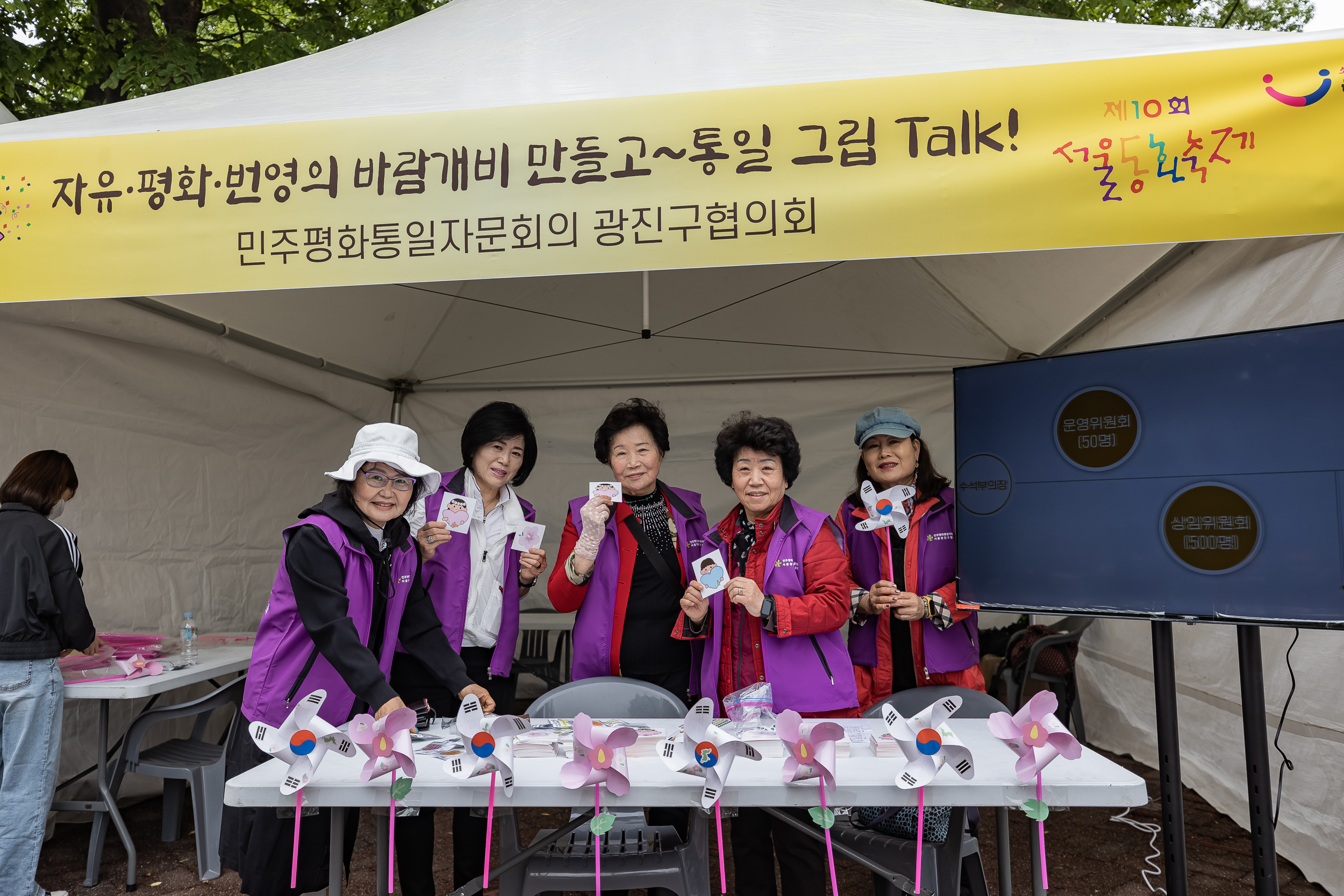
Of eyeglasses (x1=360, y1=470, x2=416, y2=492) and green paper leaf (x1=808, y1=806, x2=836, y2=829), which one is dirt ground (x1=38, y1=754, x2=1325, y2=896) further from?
eyeglasses (x1=360, y1=470, x2=416, y2=492)

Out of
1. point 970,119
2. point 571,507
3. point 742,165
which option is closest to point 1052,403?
point 970,119

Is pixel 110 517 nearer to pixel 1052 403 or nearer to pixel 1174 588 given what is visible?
pixel 1052 403

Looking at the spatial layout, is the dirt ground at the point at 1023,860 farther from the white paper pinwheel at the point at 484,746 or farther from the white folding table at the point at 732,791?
the white paper pinwheel at the point at 484,746

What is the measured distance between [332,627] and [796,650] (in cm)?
127

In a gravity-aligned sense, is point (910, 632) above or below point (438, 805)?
above

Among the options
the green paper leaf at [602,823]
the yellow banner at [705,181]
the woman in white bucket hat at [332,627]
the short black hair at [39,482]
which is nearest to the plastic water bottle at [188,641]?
the short black hair at [39,482]

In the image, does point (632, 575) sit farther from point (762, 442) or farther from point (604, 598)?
point (762, 442)

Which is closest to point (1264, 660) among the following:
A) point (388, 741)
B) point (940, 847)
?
point (940, 847)

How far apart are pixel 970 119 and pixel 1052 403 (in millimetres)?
782

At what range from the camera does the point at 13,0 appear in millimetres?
5598

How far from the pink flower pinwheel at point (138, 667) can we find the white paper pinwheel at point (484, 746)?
6.82ft

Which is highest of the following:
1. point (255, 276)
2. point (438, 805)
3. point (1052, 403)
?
point (255, 276)

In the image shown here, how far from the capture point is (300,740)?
5.24 ft

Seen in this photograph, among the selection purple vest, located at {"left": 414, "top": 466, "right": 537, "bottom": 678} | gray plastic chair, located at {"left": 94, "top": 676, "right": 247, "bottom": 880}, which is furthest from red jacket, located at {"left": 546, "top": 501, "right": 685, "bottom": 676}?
gray plastic chair, located at {"left": 94, "top": 676, "right": 247, "bottom": 880}
